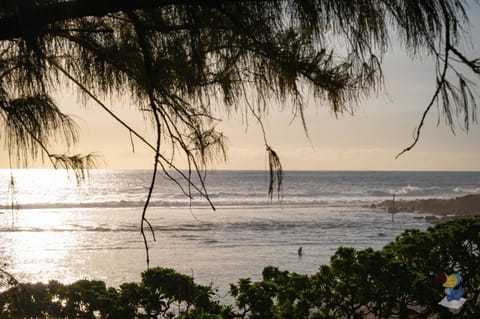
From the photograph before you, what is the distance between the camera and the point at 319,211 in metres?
38.6

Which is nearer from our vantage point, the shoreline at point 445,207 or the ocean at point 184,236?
the ocean at point 184,236

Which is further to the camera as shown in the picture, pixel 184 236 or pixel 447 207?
pixel 447 207

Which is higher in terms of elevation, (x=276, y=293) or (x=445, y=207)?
(x=276, y=293)

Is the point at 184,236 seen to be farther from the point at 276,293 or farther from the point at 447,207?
the point at 447,207

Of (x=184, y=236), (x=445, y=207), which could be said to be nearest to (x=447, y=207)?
(x=445, y=207)

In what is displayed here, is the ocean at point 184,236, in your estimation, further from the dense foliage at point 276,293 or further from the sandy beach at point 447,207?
the sandy beach at point 447,207

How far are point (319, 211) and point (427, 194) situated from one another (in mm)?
31264

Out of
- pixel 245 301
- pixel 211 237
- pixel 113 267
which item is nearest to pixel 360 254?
pixel 245 301

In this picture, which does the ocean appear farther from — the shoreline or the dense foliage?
the shoreline

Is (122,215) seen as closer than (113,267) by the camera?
No

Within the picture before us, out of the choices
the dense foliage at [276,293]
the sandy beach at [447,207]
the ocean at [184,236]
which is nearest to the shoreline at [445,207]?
A: the sandy beach at [447,207]

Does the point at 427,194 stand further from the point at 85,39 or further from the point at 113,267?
the point at 85,39

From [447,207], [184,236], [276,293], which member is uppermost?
[276,293]

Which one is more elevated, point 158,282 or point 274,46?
point 274,46
